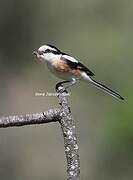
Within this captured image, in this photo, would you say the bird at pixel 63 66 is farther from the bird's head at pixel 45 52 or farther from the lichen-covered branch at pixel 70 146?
the lichen-covered branch at pixel 70 146

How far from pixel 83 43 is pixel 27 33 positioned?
828 mm

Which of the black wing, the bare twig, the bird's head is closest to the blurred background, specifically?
the black wing

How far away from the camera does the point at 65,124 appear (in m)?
1.30

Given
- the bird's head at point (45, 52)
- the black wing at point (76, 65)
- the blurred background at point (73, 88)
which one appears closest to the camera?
the bird's head at point (45, 52)

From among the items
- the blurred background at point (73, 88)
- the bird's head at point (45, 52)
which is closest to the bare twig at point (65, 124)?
the bird's head at point (45, 52)

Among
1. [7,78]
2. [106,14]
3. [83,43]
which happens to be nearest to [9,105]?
[7,78]

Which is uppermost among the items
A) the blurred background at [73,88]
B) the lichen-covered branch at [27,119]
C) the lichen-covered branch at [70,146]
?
the lichen-covered branch at [27,119]

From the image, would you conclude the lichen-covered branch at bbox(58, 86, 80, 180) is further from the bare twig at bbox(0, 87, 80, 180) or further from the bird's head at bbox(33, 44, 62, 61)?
the bird's head at bbox(33, 44, 62, 61)

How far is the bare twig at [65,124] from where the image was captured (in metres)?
1.24

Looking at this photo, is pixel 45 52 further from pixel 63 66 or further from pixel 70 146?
pixel 70 146

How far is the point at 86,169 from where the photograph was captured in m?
6.71

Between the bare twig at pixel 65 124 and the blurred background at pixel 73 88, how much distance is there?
474cm

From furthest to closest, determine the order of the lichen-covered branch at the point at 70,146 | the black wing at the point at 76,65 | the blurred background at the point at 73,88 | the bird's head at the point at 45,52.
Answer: the blurred background at the point at 73,88 → the black wing at the point at 76,65 → the bird's head at the point at 45,52 → the lichen-covered branch at the point at 70,146

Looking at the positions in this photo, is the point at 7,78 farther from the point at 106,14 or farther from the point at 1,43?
the point at 106,14
